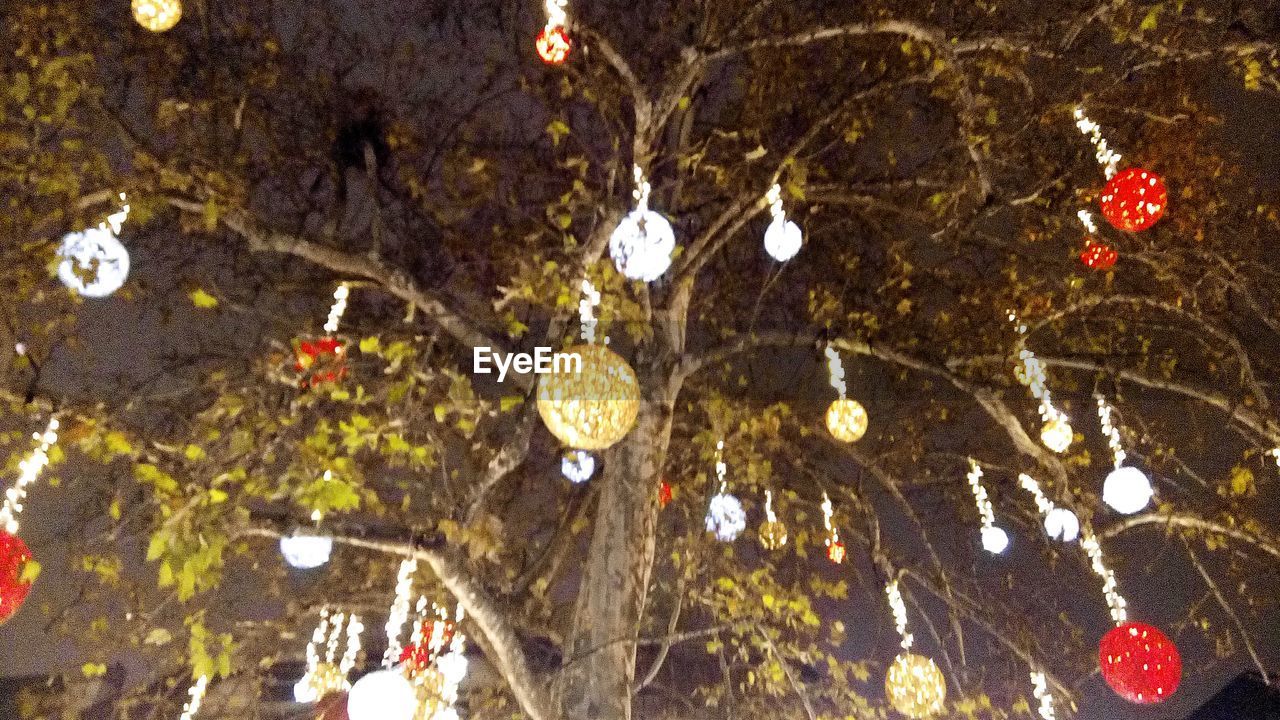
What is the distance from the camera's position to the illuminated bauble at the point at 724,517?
5.44 meters

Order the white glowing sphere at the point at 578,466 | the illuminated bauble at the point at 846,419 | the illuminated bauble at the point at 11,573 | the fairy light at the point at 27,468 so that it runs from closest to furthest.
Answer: the illuminated bauble at the point at 11,573
the fairy light at the point at 27,468
the illuminated bauble at the point at 846,419
the white glowing sphere at the point at 578,466

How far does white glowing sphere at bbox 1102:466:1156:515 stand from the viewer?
4.35 meters

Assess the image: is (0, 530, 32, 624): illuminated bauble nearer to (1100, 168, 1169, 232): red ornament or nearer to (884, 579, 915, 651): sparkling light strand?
(884, 579, 915, 651): sparkling light strand

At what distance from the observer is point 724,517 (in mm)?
5570

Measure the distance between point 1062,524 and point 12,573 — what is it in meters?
5.63

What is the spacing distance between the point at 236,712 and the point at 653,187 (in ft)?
14.5

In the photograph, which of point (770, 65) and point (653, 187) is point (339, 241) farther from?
point (770, 65)

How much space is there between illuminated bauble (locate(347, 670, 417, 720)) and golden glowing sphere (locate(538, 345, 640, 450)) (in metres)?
1.35

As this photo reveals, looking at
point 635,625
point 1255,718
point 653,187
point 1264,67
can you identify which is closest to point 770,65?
point 653,187

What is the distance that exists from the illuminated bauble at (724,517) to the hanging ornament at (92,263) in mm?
3676

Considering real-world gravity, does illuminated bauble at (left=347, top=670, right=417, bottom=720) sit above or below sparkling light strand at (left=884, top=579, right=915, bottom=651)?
below

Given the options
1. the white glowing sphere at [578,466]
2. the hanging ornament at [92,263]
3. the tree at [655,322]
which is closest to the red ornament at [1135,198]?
the tree at [655,322]

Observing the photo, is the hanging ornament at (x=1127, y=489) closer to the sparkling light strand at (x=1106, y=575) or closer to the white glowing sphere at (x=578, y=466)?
the sparkling light strand at (x=1106, y=575)

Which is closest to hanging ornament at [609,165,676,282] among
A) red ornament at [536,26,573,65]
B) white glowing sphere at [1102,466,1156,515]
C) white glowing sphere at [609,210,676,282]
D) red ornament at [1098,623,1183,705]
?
white glowing sphere at [609,210,676,282]
